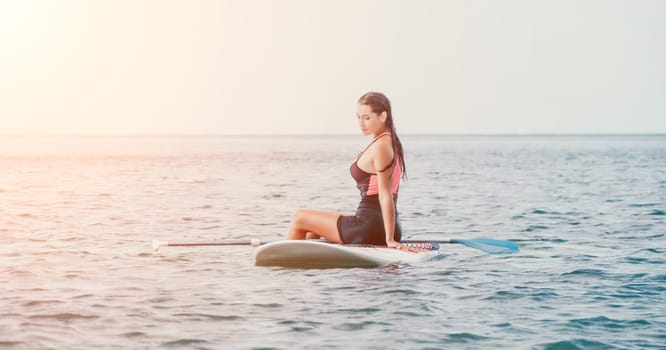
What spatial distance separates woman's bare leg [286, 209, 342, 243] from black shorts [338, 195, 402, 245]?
10 cm

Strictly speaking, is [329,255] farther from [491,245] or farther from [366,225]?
[491,245]

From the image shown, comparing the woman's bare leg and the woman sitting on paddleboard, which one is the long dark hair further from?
the woman's bare leg

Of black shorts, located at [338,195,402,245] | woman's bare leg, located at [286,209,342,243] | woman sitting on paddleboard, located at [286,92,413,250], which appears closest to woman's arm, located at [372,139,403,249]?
woman sitting on paddleboard, located at [286,92,413,250]

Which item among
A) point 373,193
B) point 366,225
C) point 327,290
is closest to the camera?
point 327,290

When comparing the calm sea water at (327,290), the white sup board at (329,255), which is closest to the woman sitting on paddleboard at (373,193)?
the white sup board at (329,255)

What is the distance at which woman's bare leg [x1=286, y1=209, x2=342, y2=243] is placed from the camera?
14.3 metres

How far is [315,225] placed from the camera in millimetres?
14445

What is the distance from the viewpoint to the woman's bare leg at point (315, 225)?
14.3m

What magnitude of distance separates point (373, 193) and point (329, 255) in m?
1.00

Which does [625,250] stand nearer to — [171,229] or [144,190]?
[171,229]

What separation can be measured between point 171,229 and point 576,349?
1402 centimetres

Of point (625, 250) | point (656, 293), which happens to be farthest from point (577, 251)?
point (656, 293)

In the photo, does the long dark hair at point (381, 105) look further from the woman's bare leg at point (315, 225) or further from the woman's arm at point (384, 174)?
the woman's bare leg at point (315, 225)

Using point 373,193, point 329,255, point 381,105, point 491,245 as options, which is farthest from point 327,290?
point 491,245
